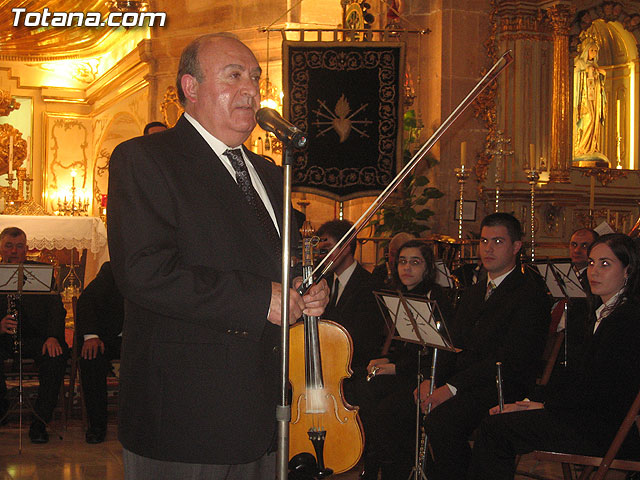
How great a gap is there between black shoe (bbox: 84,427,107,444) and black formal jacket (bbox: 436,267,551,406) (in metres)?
2.62

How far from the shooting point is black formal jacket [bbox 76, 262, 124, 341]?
6.14 meters

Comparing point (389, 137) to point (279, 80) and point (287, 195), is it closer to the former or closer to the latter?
point (279, 80)

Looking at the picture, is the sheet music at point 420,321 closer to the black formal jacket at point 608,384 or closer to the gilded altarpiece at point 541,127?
the black formal jacket at point 608,384

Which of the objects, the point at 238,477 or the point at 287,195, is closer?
the point at 287,195

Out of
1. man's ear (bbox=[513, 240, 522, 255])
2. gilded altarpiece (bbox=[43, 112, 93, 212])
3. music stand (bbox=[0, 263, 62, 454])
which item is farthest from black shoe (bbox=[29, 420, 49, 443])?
gilded altarpiece (bbox=[43, 112, 93, 212])

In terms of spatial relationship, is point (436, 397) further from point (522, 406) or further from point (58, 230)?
point (58, 230)

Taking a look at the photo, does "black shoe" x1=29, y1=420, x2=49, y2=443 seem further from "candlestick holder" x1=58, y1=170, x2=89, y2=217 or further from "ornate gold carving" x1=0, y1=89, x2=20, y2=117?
"candlestick holder" x1=58, y1=170, x2=89, y2=217

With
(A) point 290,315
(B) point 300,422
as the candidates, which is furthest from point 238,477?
(B) point 300,422

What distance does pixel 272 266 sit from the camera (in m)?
2.23

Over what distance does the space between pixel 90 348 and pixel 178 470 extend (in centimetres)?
416

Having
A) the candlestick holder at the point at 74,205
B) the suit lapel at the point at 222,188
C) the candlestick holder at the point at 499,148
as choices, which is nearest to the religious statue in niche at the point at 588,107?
the candlestick holder at the point at 499,148

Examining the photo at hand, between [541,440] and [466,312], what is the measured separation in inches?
46.7

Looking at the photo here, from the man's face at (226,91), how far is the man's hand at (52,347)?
4.28m

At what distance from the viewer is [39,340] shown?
6336mm
